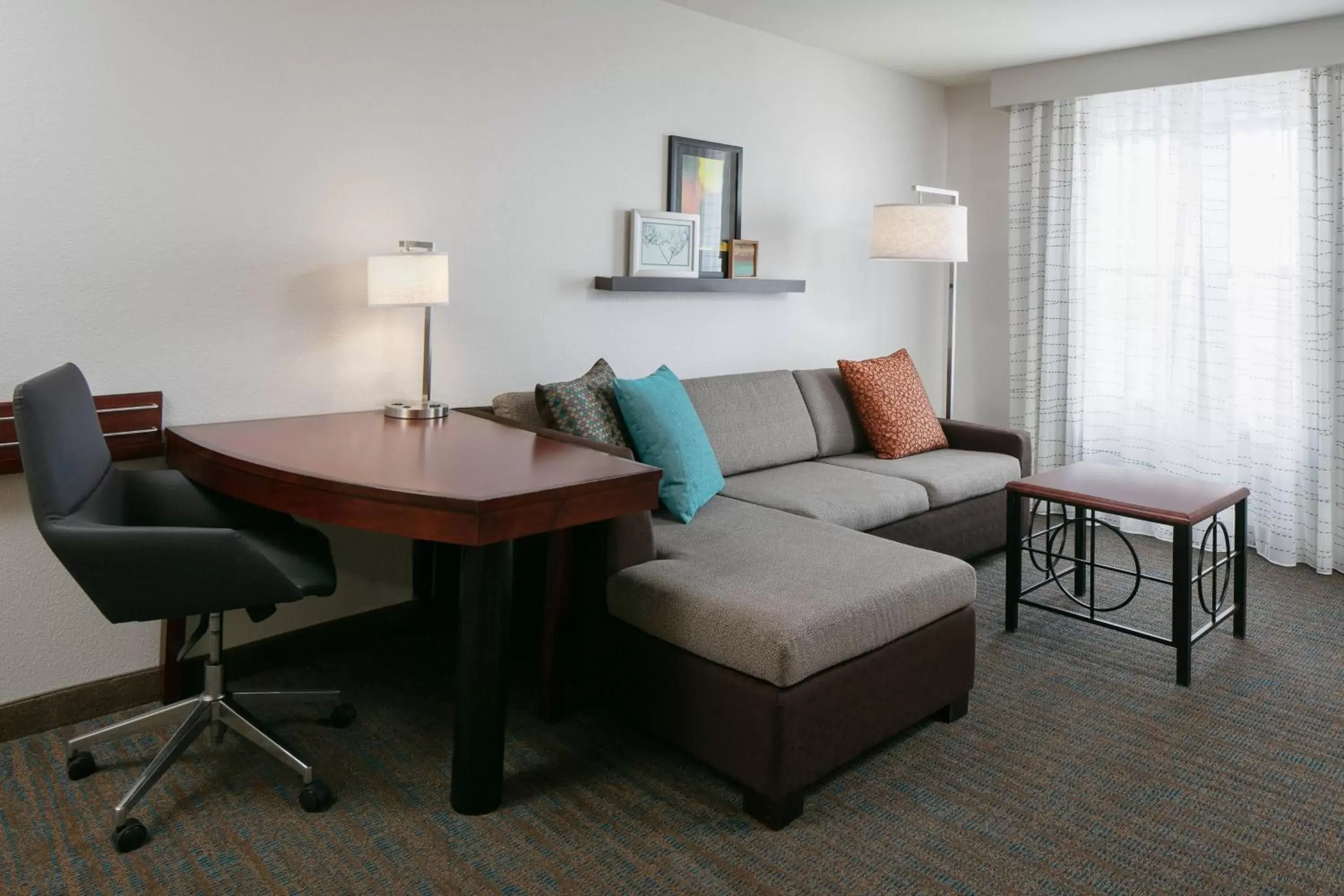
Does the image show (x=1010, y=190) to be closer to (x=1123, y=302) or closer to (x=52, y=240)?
(x=1123, y=302)

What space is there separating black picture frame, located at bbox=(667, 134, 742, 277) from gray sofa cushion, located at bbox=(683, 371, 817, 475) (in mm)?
487

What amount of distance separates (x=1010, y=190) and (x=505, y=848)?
4138 millimetres

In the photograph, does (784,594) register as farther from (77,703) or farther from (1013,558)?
(77,703)

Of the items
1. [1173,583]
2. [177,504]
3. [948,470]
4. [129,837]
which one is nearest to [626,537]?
[177,504]

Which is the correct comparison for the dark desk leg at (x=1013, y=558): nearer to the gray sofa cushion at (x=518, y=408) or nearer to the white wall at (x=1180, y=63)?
the gray sofa cushion at (x=518, y=408)

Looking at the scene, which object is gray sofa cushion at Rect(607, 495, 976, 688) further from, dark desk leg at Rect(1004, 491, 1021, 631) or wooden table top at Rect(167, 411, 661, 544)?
dark desk leg at Rect(1004, 491, 1021, 631)

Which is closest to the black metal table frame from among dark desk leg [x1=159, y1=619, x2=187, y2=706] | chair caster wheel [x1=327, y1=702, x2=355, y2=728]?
chair caster wheel [x1=327, y1=702, x2=355, y2=728]

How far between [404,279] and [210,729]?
1.29m

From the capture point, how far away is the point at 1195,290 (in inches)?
171

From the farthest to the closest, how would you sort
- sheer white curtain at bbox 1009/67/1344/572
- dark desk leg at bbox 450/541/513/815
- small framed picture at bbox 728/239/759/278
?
1. small framed picture at bbox 728/239/759/278
2. sheer white curtain at bbox 1009/67/1344/572
3. dark desk leg at bbox 450/541/513/815

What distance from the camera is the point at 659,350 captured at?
3922 millimetres

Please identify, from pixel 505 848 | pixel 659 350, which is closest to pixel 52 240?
pixel 505 848

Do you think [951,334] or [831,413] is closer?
[831,413]

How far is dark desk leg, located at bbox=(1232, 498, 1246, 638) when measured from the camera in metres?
3.21
